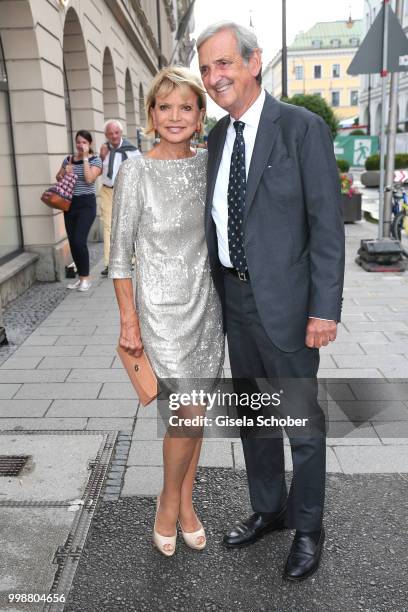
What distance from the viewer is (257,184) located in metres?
2.35

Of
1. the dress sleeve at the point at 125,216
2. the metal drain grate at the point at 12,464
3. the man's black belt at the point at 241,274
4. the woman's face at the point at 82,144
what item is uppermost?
the woman's face at the point at 82,144

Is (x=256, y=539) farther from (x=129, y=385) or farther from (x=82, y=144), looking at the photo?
(x=82, y=144)

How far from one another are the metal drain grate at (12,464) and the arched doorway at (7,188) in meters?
4.90

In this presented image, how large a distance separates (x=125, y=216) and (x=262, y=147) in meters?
0.57

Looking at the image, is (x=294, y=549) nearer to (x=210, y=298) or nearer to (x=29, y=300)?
(x=210, y=298)

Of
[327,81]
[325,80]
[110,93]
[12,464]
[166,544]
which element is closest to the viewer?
[166,544]

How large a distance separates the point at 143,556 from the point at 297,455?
78cm

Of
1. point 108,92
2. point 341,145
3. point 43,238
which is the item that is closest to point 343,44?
point 341,145

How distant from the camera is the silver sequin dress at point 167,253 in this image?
245cm

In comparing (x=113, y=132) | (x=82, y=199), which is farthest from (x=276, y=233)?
(x=113, y=132)

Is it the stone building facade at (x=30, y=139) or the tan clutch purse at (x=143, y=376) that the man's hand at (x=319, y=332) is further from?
Answer: the stone building facade at (x=30, y=139)

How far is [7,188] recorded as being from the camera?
27.8 ft

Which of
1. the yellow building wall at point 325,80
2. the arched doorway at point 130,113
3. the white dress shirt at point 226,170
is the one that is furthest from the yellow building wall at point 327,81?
the white dress shirt at point 226,170

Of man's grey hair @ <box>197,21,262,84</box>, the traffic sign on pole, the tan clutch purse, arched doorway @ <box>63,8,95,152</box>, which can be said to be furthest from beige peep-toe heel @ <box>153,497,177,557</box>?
arched doorway @ <box>63,8,95,152</box>
